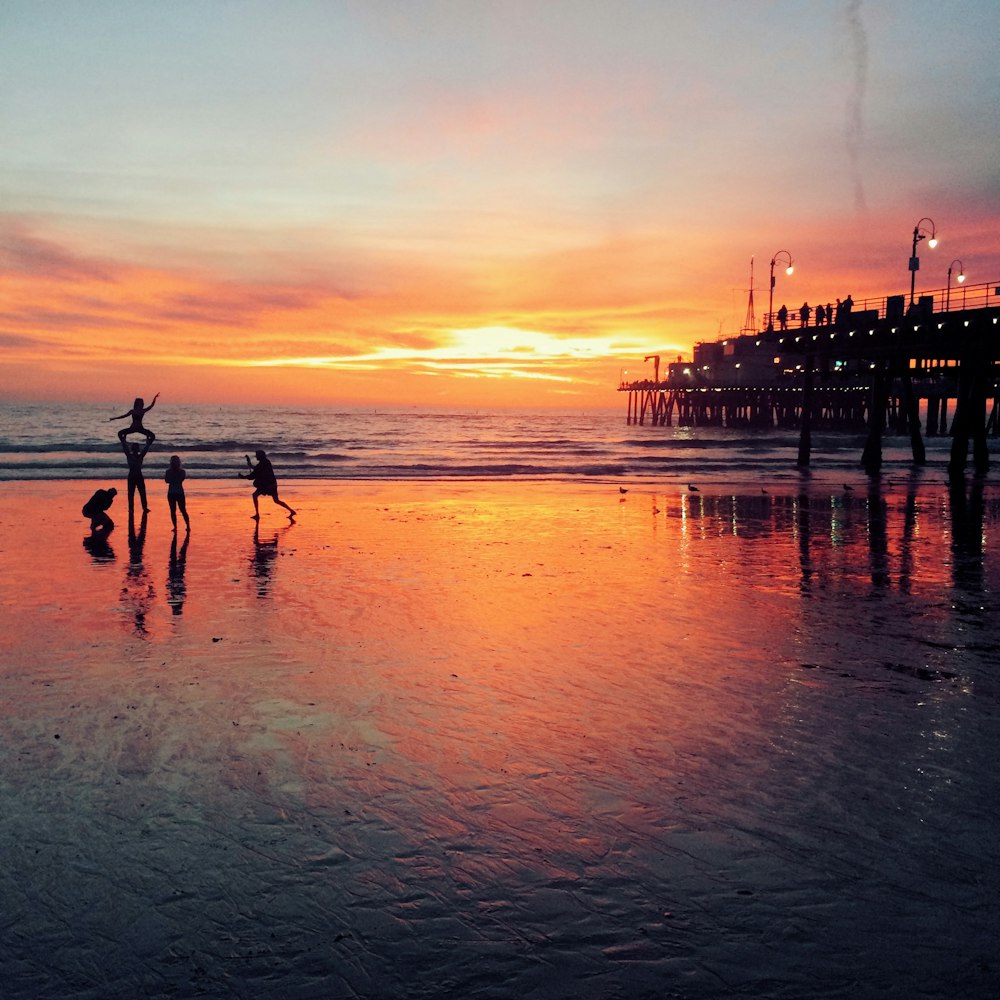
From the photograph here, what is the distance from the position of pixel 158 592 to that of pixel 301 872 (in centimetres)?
803

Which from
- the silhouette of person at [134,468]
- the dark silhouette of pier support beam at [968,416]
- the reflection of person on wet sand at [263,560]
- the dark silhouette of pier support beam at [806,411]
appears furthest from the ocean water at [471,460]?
the reflection of person on wet sand at [263,560]

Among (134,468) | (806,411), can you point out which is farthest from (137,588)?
(806,411)

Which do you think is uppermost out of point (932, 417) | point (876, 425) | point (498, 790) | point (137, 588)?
point (932, 417)

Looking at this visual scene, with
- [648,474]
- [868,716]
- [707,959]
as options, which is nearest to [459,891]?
[707,959]

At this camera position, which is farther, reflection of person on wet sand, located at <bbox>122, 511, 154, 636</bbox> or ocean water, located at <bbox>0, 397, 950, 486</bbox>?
ocean water, located at <bbox>0, 397, 950, 486</bbox>

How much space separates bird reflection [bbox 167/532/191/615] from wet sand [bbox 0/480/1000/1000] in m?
0.11

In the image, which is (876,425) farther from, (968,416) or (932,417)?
(932,417)

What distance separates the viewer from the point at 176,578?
41.0 ft

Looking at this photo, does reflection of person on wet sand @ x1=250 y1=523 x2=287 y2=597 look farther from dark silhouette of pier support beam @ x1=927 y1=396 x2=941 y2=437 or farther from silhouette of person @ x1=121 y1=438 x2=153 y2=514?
dark silhouette of pier support beam @ x1=927 y1=396 x2=941 y2=437

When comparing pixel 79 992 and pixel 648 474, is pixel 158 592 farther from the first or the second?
pixel 648 474

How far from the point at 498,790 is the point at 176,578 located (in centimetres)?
868

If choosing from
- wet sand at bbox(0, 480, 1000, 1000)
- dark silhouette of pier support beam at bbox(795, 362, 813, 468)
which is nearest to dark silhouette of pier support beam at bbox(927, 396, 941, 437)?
dark silhouette of pier support beam at bbox(795, 362, 813, 468)

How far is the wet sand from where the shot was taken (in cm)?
366

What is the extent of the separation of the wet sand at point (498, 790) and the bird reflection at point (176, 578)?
11cm
